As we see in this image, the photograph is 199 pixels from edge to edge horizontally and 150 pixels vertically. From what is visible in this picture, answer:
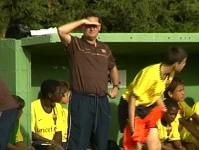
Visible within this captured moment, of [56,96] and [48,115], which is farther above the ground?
[56,96]

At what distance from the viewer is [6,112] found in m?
8.34

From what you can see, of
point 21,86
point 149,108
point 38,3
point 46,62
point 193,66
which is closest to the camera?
point 149,108

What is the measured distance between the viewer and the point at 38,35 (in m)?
9.42

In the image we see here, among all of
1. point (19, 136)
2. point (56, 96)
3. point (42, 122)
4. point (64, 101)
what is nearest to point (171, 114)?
point (64, 101)

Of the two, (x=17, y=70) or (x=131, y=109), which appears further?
(x=17, y=70)

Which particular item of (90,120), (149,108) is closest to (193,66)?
(149,108)

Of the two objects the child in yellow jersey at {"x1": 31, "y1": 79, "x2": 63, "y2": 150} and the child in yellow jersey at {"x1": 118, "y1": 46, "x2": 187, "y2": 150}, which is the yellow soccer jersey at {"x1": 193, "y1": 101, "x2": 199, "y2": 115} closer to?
the child in yellow jersey at {"x1": 31, "y1": 79, "x2": 63, "y2": 150}

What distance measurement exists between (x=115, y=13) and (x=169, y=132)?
5.54 metres

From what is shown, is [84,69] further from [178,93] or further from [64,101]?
[178,93]

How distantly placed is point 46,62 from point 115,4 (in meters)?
4.83

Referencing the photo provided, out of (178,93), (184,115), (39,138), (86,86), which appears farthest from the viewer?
(184,115)

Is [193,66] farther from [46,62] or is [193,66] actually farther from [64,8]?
[64,8]

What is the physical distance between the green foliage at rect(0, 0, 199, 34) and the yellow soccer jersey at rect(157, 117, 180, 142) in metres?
4.81

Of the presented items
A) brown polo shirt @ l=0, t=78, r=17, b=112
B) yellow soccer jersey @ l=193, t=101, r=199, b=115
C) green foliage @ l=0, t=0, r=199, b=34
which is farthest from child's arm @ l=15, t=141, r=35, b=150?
green foliage @ l=0, t=0, r=199, b=34
